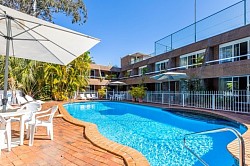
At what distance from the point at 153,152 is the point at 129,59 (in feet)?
97.2

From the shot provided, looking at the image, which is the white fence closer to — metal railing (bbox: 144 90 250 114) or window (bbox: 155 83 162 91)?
metal railing (bbox: 144 90 250 114)

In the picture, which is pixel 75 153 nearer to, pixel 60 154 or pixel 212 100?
pixel 60 154

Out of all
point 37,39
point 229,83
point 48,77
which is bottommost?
point 229,83

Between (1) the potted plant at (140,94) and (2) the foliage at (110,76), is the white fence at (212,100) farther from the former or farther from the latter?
(2) the foliage at (110,76)

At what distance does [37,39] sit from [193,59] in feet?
52.6

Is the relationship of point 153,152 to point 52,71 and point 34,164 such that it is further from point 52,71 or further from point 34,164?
point 52,71

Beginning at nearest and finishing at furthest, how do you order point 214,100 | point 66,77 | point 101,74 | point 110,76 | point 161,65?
point 214,100 < point 66,77 < point 161,65 < point 110,76 < point 101,74

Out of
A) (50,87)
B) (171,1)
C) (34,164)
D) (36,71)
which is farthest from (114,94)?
(34,164)

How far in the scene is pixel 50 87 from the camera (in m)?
20.2

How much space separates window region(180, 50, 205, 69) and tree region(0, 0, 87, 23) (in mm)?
11874

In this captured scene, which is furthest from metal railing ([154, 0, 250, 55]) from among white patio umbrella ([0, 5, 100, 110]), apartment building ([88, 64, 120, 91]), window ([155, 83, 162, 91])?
white patio umbrella ([0, 5, 100, 110])

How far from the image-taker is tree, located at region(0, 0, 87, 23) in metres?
17.2

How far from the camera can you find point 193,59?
Result: 18.1m

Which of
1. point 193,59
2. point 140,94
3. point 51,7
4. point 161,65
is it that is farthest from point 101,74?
point 193,59
